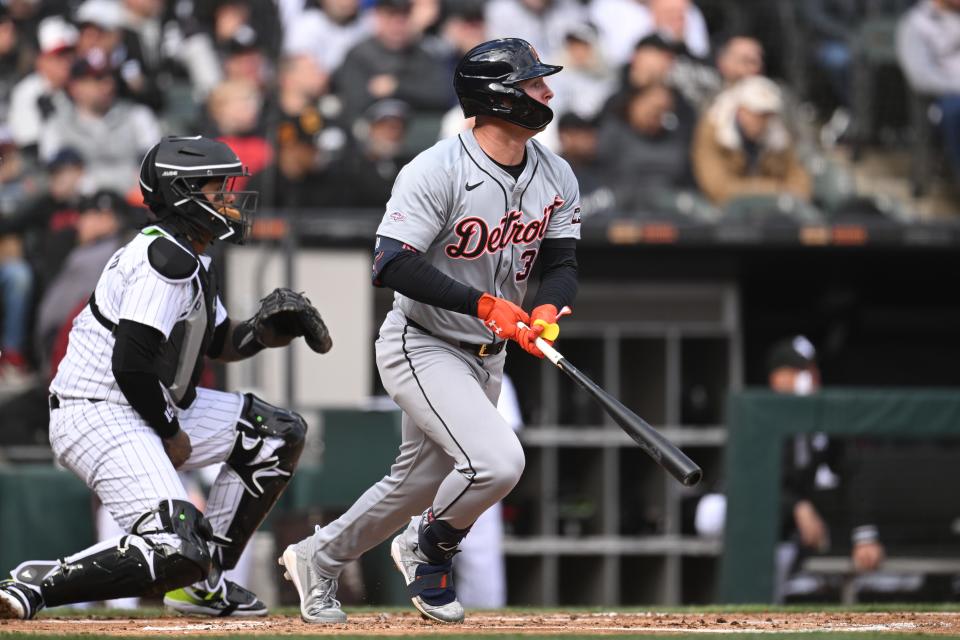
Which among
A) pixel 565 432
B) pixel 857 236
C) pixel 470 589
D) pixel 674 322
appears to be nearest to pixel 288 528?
pixel 470 589

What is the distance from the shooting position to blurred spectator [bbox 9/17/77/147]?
390 inches

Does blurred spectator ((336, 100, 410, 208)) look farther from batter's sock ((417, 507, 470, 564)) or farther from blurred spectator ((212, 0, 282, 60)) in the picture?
batter's sock ((417, 507, 470, 564))

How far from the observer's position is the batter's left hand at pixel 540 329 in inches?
177

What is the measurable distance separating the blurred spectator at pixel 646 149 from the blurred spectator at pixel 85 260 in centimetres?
A: 290

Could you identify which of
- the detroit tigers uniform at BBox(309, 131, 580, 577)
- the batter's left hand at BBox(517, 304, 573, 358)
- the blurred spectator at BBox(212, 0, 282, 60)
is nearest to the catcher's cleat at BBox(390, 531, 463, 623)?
the detroit tigers uniform at BBox(309, 131, 580, 577)

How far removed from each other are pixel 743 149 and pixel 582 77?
1135 mm

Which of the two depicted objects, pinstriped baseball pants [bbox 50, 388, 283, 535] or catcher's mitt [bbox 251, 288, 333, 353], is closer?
pinstriped baseball pants [bbox 50, 388, 283, 535]

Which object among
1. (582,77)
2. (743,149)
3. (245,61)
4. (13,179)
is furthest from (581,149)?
(13,179)

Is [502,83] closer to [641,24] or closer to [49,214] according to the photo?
[49,214]

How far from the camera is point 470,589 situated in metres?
7.82

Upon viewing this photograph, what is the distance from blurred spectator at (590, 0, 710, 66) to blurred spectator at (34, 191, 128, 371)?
132 inches

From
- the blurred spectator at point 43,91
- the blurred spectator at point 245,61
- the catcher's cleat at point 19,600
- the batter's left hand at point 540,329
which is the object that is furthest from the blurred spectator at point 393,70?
the catcher's cleat at point 19,600

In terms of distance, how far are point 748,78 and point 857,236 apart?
130cm

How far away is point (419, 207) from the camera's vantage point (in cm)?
457
